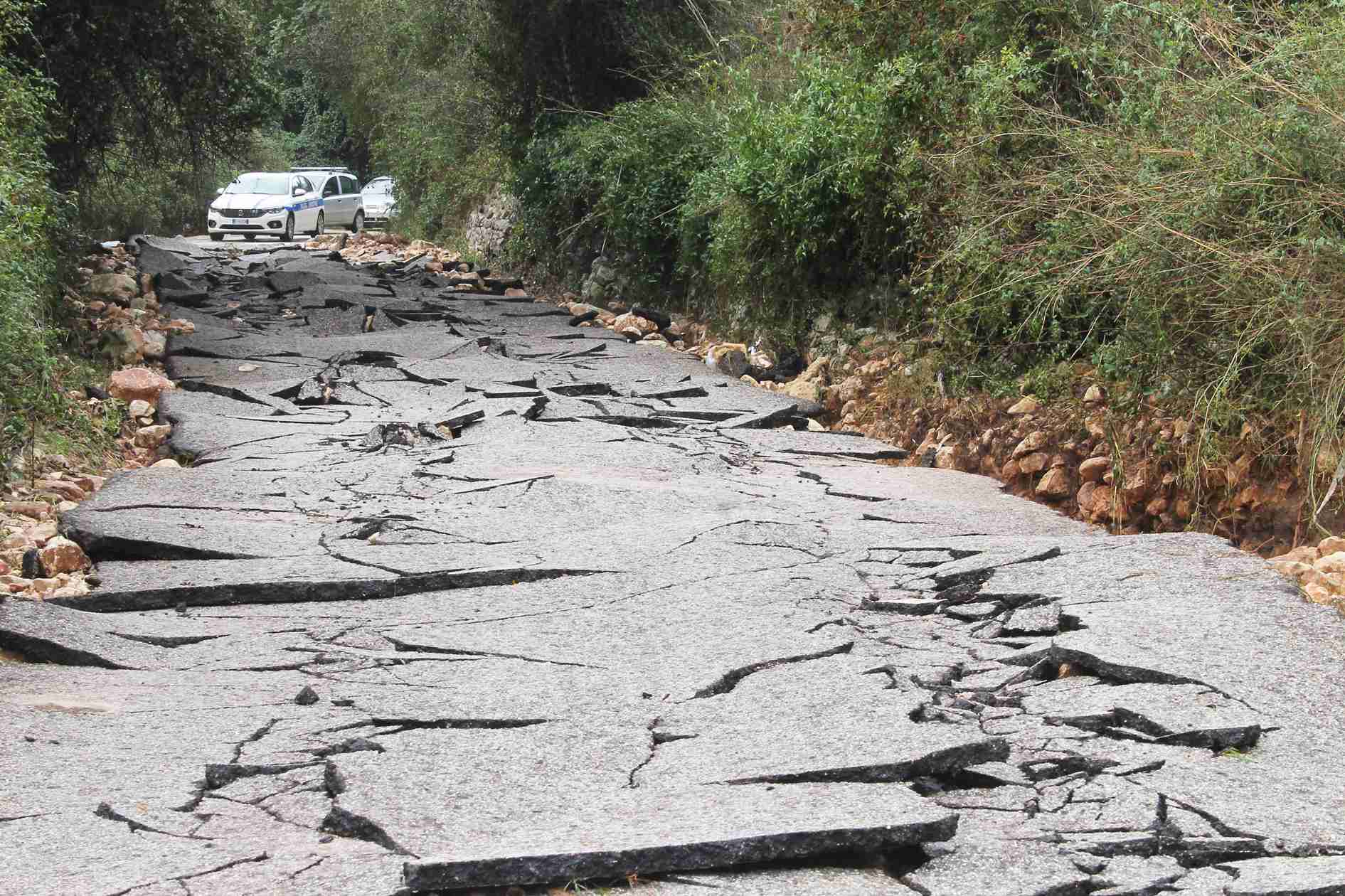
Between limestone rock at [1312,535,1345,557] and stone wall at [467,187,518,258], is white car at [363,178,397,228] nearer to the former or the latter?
stone wall at [467,187,518,258]

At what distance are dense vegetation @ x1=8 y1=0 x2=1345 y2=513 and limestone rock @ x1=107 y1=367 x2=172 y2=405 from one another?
132 centimetres

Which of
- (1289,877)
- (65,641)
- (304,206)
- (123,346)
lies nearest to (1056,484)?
(1289,877)

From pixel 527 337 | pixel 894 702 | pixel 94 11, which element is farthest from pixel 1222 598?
pixel 94 11

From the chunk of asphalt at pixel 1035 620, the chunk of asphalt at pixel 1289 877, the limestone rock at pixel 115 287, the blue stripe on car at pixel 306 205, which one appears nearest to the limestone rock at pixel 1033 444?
the chunk of asphalt at pixel 1035 620

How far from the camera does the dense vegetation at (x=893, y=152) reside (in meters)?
5.89

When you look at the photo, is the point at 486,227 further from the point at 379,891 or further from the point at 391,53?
the point at 379,891

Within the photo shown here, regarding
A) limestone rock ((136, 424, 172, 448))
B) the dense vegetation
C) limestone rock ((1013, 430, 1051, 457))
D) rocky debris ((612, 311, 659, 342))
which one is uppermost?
the dense vegetation

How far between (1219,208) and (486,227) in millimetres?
17657

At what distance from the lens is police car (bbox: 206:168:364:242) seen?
27812 mm

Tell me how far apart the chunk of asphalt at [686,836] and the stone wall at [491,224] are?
18.3 meters

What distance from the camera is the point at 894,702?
12.4 feet

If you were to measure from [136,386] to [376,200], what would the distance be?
1015 inches

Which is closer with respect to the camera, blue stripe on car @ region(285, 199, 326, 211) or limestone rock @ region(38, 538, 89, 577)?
limestone rock @ region(38, 538, 89, 577)

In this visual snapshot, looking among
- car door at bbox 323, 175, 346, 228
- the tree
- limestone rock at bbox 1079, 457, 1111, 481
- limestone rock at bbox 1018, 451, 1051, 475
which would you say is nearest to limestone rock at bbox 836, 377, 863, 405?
limestone rock at bbox 1018, 451, 1051, 475
